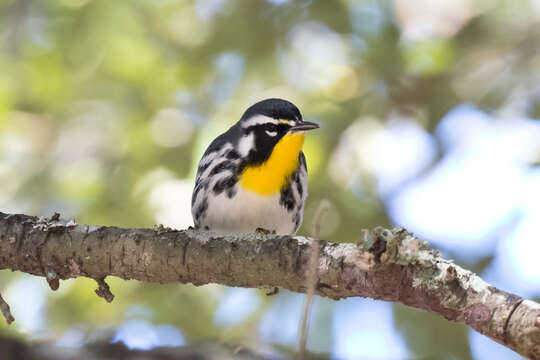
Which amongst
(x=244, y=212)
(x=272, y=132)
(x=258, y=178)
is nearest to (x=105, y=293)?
(x=244, y=212)

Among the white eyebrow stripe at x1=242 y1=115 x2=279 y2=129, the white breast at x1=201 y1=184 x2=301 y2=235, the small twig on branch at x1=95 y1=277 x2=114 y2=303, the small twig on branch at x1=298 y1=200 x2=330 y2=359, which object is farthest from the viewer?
the white eyebrow stripe at x1=242 y1=115 x2=279 y2=129

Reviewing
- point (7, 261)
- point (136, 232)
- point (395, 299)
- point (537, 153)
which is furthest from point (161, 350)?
point (537, 153)

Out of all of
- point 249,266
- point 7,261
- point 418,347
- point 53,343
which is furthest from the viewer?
point 418,347

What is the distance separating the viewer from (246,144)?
4.09 meters

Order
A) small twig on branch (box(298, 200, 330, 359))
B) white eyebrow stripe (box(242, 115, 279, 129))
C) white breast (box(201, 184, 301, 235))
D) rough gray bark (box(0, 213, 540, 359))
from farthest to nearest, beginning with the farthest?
white eyebrow stripe (box(242, 115, 279, 129)) < white breast (box(201, 184, 301, 235)) < rough gray bark (box(0, 213, 540, 359)) < small twig on branch (box(298, 200, 330, 359))

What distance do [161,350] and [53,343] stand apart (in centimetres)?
30

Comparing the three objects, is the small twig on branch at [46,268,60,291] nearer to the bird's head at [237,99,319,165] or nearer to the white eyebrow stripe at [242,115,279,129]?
the bird's head at [237,99,319,165]

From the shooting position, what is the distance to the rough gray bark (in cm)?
221

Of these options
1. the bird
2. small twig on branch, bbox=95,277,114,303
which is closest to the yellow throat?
the bird

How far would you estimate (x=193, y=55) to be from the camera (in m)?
5.08

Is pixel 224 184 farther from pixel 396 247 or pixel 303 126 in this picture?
pixel 396 247

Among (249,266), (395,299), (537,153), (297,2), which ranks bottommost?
(395,299)

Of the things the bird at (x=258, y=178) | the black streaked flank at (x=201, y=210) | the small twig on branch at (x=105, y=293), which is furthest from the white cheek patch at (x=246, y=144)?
the small twig on branch at (x=105, y=293)

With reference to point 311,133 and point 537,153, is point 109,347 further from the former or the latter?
point 537,153
